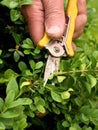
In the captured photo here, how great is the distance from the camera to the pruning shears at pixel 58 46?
165 centimetres

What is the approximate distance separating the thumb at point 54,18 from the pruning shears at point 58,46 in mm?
35

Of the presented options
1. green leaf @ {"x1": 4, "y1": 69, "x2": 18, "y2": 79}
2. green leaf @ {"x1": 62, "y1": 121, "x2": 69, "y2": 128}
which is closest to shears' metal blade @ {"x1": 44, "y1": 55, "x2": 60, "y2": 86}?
green leaf @ {"x1": 4, "y1": 69, "x2": 18, "y2": 79}

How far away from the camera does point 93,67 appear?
1643mm

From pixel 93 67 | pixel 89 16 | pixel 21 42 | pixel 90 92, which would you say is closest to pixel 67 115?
pixel 90 92

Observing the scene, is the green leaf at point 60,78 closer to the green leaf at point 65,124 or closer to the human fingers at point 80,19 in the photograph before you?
the green leaf at point 65,124

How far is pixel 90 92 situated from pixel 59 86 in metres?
0.17

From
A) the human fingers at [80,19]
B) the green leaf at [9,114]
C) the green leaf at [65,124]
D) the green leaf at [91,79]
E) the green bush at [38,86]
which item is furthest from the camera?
the human fingers at [80,19]

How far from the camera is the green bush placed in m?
1.48

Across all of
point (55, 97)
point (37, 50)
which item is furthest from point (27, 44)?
point (55, 97)

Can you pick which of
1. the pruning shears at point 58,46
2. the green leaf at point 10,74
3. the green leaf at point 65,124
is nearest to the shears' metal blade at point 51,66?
the pruning shears at point 58,46

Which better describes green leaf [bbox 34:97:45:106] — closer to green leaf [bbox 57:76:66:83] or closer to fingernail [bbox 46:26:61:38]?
green leaf [bbox 57:76:66:83]

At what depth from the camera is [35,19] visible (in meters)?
1.71

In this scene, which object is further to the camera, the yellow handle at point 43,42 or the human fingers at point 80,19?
the human fingers at point 80,19

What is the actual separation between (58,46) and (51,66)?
4.3 inches
